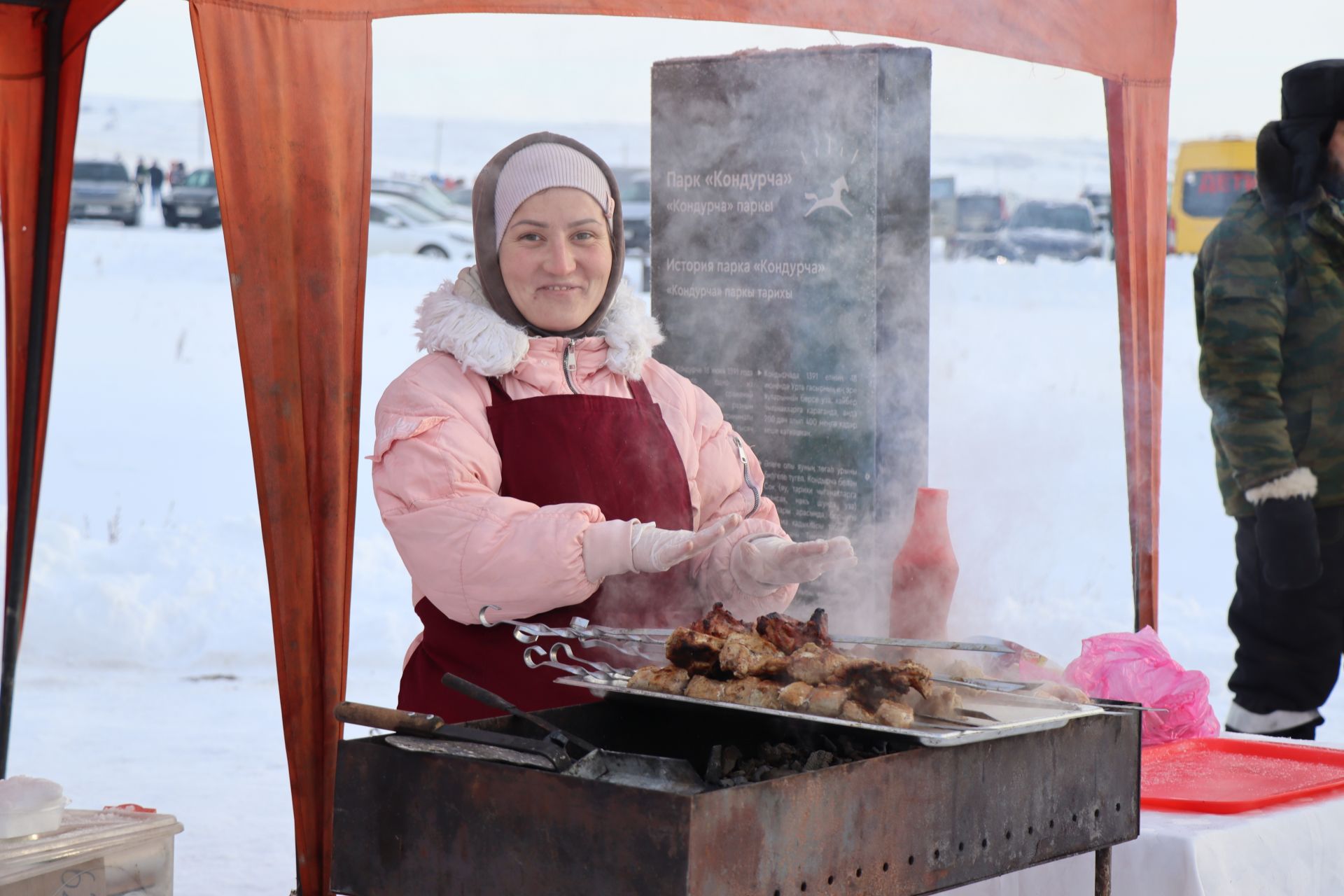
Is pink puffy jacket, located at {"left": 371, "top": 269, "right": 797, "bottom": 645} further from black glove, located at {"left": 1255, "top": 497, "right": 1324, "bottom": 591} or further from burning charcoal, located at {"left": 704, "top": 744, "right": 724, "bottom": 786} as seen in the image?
black glove, located at {"left": 1255, "top": 497, "right": 1324, "bottom": 591}

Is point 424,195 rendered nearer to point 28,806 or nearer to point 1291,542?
point 1291,542

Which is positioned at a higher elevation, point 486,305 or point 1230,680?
point 486,305

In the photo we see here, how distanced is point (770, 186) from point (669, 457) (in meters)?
1.25

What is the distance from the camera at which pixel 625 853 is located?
1.56 meters

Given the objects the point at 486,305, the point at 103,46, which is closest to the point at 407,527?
the point at 486,305

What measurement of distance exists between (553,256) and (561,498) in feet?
1.62

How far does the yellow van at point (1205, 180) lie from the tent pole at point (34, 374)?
16265mm

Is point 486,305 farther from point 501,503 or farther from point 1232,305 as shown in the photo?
point 1232,305

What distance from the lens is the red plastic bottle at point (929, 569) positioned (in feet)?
9.40

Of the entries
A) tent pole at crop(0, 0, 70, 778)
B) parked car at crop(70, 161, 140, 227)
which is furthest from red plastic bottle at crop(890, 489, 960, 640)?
parked car at crop(70, 161, 140, 227)

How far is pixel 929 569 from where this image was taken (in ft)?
9.39

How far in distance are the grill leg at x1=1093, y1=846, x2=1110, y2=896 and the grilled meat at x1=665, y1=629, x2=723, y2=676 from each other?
0.69 metres

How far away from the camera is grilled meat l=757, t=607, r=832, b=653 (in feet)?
7.30

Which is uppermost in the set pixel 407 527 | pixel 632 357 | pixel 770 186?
pixel 770 186
